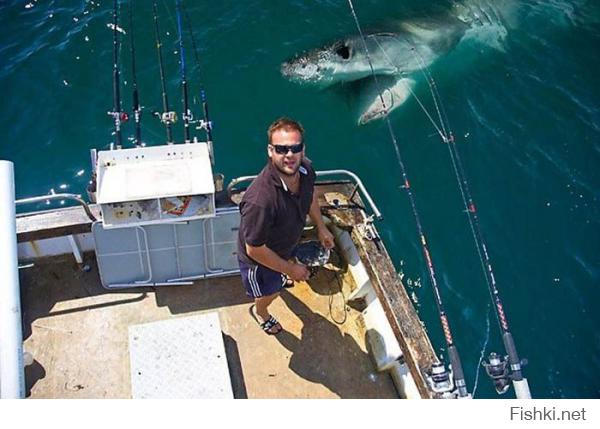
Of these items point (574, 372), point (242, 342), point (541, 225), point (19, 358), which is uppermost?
point (19, 358)

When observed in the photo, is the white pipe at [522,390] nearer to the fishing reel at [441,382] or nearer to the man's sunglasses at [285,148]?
the fishing reel at [441,382]

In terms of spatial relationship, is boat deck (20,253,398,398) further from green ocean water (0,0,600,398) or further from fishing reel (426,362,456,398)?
green ocean water (0,0,600,398)

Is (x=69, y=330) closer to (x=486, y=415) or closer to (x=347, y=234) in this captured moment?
(x=347, y=234)

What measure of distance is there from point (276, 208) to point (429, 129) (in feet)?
19.6

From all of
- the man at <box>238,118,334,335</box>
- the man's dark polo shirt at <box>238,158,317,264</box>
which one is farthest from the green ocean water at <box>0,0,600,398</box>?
the man's dark polo shirt at <box>238,158,317,264</box>

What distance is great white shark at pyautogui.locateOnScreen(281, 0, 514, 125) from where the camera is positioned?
33.0 feet

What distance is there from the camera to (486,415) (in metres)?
2.25

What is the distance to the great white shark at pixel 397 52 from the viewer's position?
10047mm

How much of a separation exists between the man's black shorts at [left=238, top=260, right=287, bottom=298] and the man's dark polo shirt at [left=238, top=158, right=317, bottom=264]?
34cm

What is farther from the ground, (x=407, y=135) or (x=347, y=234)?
(x=347, y=234)

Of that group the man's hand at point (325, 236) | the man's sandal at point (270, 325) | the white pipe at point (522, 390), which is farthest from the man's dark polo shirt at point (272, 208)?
the white pipe at point (522, 390)

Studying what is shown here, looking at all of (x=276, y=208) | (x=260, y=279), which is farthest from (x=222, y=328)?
(x=276, y=208)

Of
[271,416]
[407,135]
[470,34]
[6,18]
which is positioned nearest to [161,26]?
[6,18]

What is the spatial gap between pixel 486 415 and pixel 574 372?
5.18 m
